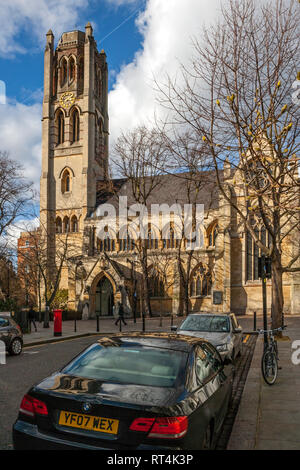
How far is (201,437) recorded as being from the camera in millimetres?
3611

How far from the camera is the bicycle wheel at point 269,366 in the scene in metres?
7.53

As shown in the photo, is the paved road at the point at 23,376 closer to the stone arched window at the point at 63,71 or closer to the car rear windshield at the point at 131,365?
the car rear windshield at the point at 131,365

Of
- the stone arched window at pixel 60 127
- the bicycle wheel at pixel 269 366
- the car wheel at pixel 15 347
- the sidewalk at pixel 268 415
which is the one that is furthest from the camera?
the stone arched window at pixel 60 127

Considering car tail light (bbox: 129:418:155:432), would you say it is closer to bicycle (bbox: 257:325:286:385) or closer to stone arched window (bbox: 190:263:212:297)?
bicycle (bbox: 257:325:286:385)

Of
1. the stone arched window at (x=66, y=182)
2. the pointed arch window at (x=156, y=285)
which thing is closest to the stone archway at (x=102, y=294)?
the pointed arch window at (x=156, y=285)

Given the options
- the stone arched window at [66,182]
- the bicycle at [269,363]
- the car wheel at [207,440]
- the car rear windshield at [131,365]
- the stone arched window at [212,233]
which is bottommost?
the bicycle at [269,363]

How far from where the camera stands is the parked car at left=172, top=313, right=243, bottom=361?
9.65 m

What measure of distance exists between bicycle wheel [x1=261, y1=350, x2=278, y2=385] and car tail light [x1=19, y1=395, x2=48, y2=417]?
16.4ft

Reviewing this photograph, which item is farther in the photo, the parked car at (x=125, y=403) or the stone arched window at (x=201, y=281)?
the stone arched window at (x=201, y=281)

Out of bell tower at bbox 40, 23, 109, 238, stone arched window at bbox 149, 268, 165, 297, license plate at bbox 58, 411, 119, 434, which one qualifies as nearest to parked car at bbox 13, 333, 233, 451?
license plate at bbox 58, 411, 119, 434

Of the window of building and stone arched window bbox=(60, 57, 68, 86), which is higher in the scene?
stone arched window bbox=(60, 57, 68, 86)

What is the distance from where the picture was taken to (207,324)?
10.8 m

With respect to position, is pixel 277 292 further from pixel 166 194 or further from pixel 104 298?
pixel 166 194

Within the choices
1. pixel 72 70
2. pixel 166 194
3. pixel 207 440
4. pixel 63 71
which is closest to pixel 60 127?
pixel 63 71
